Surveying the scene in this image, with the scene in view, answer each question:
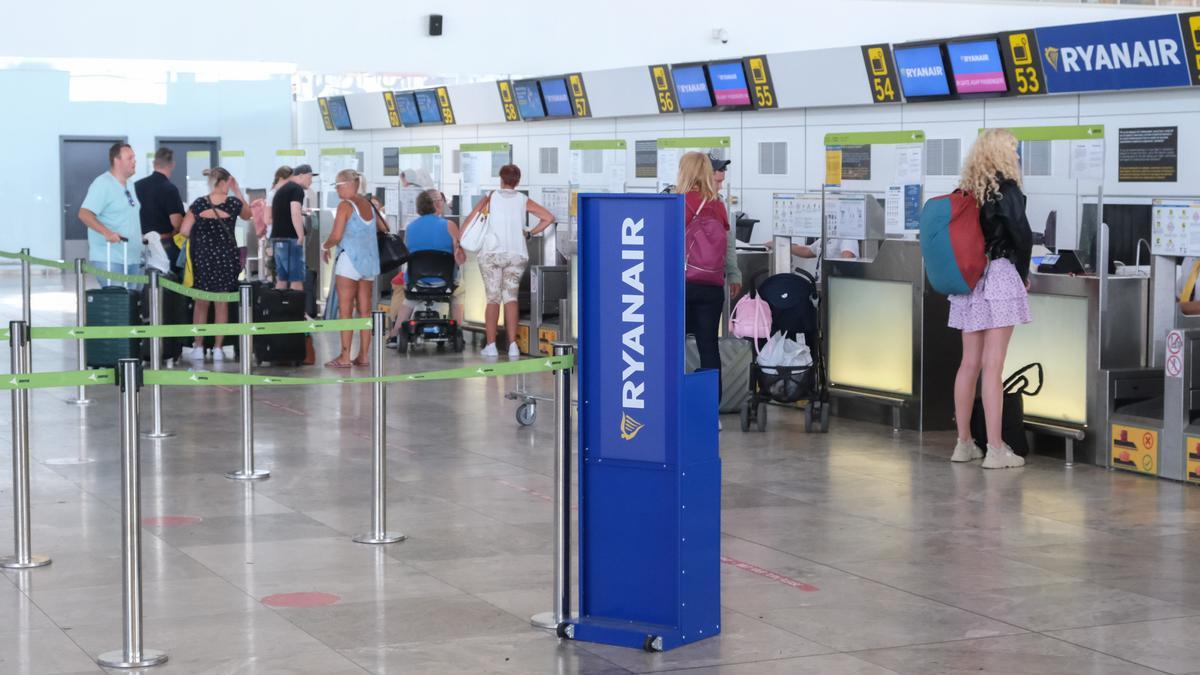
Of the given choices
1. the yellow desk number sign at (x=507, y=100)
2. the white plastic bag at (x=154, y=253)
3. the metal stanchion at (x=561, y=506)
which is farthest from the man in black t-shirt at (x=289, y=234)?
the metal stanchion at (x=561, y=506)

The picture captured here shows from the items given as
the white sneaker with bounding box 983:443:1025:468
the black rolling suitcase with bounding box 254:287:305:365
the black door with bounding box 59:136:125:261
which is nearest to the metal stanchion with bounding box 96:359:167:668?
the white sneaker with bounding box 983:443:1025:468

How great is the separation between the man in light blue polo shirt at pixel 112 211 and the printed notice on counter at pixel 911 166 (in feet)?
17.0

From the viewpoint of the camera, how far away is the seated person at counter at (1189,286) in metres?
8.03

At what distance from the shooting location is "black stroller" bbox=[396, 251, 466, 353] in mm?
13328

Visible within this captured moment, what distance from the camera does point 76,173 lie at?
75.0ft

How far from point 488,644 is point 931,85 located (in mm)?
7222

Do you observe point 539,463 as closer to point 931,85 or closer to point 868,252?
point 868,252

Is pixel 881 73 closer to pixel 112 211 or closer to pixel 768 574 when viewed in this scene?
pixel 112 211

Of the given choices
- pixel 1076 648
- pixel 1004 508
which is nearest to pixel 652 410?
pixel 1076 648

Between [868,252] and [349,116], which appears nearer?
[868,252]

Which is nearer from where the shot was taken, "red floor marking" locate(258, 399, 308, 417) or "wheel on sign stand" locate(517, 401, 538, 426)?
"wheel on sign stand" locate(517, 401, 538, 426)

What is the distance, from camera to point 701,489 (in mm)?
4742

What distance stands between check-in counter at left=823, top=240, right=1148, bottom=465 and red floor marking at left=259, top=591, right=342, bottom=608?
171 inches

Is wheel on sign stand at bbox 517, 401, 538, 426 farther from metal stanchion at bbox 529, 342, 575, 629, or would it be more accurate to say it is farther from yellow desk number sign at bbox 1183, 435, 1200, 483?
metal stanchion at bbox 529, 342, 575, 629
